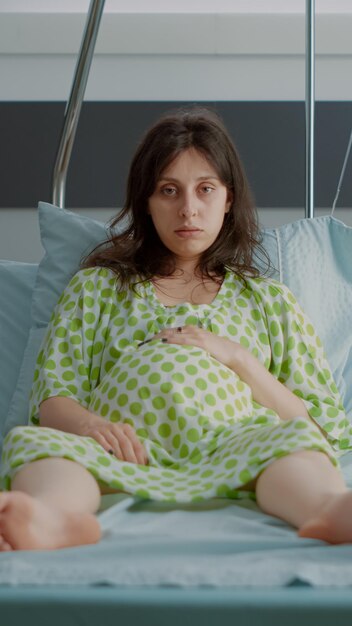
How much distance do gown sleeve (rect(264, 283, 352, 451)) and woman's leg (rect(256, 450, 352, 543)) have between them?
1.31 ft

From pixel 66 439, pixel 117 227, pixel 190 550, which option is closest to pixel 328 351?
pixel 117 227

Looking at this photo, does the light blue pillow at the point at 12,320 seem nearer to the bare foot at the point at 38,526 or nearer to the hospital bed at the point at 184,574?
the hospital bed at the point at 184,574

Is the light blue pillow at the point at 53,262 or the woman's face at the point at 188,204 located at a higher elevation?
the woman's face at the point at 188,204

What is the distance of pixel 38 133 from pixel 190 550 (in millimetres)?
2090

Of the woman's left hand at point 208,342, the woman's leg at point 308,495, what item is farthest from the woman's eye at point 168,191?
the woman's leg at point 308,495

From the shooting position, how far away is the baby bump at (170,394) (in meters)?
1.40

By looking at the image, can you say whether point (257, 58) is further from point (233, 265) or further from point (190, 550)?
point (190, 550)

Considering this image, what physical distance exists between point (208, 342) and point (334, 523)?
528mm

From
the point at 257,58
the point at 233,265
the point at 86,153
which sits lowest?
the point at 233,265

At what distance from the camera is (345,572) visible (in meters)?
0.88

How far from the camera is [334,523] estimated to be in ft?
3.35

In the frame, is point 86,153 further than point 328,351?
Yes

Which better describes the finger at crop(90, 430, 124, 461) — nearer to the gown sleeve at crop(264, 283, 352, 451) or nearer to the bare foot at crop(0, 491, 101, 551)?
the bare foot at crop(0, 491, 101, 551)

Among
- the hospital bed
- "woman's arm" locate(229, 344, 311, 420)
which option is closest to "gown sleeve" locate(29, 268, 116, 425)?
"woman's arm" locate(229, 344, 311, 420)
